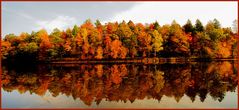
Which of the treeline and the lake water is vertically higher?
the treeline

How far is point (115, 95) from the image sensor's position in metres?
21.5

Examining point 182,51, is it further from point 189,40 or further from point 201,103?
point 201,103

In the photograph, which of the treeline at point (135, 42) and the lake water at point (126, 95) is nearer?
the lake water at point (126, 95)

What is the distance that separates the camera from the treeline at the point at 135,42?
3125 inches

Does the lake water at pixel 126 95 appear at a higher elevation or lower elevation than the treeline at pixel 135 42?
lower

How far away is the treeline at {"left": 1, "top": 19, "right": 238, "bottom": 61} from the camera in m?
79.4

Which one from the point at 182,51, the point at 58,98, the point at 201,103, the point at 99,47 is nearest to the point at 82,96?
the point at 58,98

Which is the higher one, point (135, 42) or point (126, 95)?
point (135, 42)

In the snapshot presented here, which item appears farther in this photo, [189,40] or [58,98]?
[189,40]

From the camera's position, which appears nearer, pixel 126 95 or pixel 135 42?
pixel 126 95

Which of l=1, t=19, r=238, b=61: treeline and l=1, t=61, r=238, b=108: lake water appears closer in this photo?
l=1, t=61, r=238, b=108: lake water

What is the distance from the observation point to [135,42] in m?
80.2

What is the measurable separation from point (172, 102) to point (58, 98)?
759 cm

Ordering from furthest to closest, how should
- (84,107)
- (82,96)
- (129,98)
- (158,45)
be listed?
1. (158,45)
2. (82,96)
3. (129,98)
4. (84,107)
